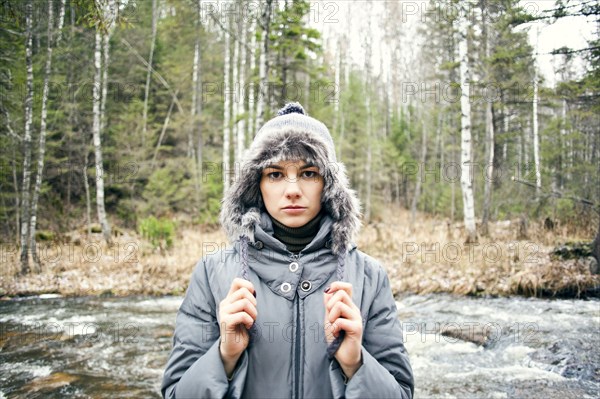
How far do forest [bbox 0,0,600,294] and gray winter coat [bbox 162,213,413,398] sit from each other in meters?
4.52

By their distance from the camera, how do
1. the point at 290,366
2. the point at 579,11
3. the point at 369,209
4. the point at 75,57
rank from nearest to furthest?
the point at 290,366 → the point at 579,11 → the point at 75,57 → the point at 369,209

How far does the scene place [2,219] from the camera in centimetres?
1739

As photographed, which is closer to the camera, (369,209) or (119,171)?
(119,171)

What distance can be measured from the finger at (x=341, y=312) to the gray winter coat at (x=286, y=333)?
18 centimetres

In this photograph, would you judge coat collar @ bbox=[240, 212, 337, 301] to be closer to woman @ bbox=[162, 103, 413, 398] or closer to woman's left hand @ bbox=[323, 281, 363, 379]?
woman @ bbox=[162, 103, 413, 398]

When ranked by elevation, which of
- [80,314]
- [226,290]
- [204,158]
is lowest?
[80,314]

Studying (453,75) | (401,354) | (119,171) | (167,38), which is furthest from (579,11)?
(167,38)

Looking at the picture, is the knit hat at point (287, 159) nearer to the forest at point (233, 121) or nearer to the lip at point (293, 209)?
the lip at point (293, 209)

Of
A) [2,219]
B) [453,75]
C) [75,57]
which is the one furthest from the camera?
[453,75]

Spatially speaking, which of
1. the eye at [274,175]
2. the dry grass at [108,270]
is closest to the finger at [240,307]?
the eye at [274,175]

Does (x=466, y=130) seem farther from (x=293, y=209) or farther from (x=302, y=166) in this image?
(x=293, y=209)

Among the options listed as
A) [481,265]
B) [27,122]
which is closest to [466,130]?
[481,265]

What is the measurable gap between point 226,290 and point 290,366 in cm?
39

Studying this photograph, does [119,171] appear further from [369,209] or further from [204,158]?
[369,209]
